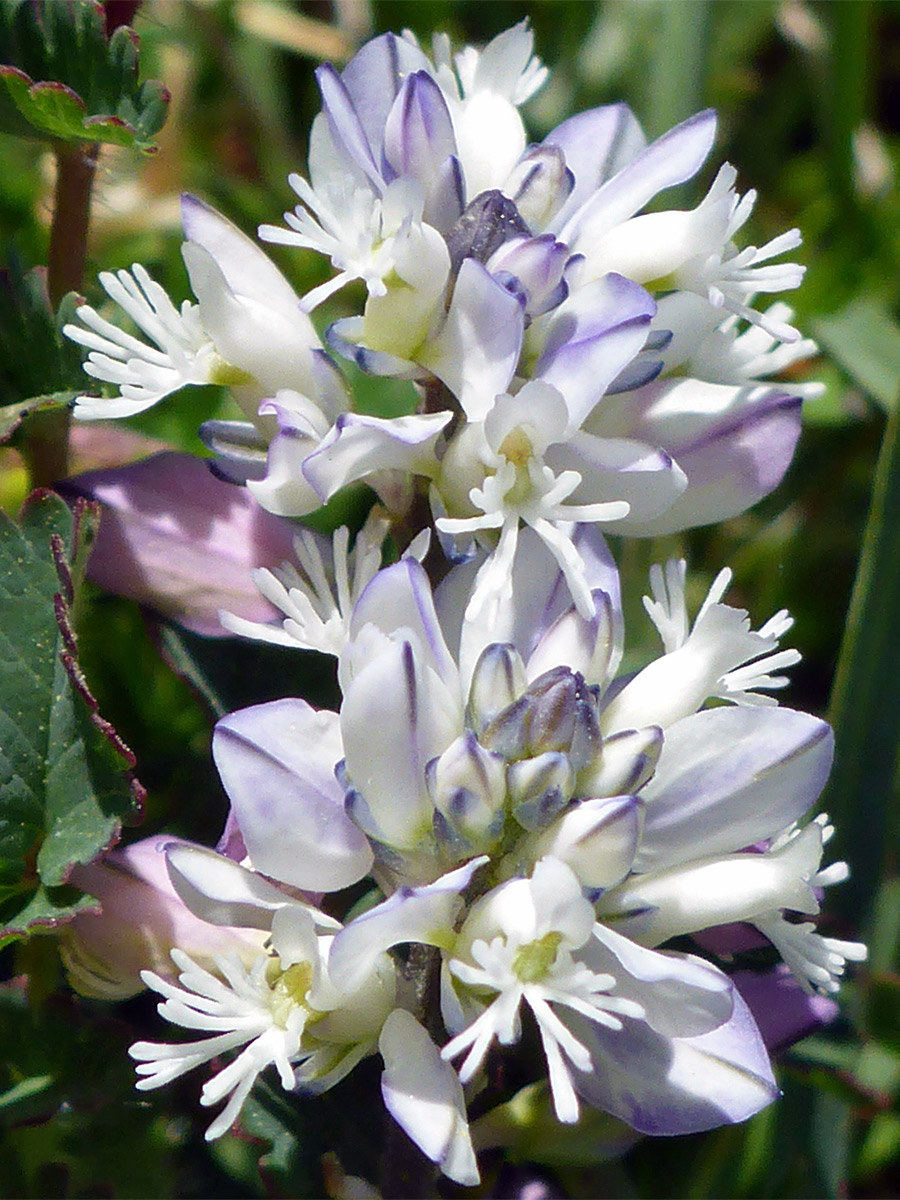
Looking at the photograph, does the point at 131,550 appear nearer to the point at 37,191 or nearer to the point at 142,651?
the point at 142,651

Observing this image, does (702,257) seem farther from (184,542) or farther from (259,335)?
(184,542)

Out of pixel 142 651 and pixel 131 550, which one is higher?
pixel 131 550

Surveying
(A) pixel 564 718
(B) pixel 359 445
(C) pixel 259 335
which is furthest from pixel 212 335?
(A) pixel 564 718

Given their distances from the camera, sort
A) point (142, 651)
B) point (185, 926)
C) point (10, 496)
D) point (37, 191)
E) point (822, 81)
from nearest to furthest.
Result: 1. point (185, 926)
2. point (142, 651)
3. point (10, 496)
4. point (37, 191)
5. point (822, 81)

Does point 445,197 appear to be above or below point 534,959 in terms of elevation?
above

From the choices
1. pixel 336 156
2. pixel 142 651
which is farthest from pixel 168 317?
pixel 142 651

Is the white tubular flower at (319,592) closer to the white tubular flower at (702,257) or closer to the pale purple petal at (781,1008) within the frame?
the white tubular flower at (702,257)

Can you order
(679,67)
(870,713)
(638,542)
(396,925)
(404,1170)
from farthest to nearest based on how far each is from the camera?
(679,67)
(638,542)
(870,713)
(404,1170)
(396,925)

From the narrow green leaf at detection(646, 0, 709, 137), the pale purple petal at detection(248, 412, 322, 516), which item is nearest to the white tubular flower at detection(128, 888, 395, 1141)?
the pale purple petal at detection(248, 412, 322, 516)
